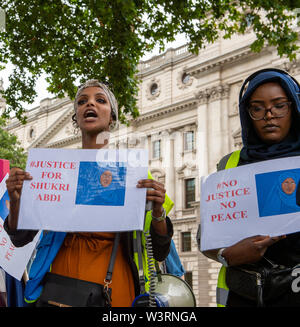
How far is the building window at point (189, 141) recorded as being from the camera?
3006 cm

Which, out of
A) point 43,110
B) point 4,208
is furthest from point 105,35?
point 43,110

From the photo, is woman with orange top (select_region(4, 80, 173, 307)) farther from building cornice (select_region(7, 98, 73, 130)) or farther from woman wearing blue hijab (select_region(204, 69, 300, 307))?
building cornice (select_region(7, 98, 73, 130))

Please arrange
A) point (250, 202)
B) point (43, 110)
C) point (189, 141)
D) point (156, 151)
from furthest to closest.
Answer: point (43, 110) < point (156, 151) < point (189, 141) < point (250, 202)

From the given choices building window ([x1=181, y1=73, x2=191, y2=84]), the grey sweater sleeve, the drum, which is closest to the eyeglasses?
the drum

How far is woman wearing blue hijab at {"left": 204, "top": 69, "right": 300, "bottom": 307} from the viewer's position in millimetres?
1945

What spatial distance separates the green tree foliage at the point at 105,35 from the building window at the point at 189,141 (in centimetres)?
2123

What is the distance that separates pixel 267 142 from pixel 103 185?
34.1 inches

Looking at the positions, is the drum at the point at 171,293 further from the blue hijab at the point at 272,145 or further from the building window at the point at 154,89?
the building window at the point at 154,89

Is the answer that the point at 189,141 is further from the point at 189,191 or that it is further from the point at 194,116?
the point at 189,191

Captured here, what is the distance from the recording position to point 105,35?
7957 millimetres

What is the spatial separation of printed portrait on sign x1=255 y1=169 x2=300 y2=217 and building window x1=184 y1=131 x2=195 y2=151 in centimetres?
2782

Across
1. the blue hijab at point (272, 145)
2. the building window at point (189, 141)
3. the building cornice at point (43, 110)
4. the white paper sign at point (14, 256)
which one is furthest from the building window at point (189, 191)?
the blue hijab at point (272, 145)

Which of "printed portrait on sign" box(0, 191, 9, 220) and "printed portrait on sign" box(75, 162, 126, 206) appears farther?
"printed portrait on sign" box(0, 191, 9, 220)

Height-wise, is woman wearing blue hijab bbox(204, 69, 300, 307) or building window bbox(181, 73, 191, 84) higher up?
building window bbox(181, 73, 191, 84)
